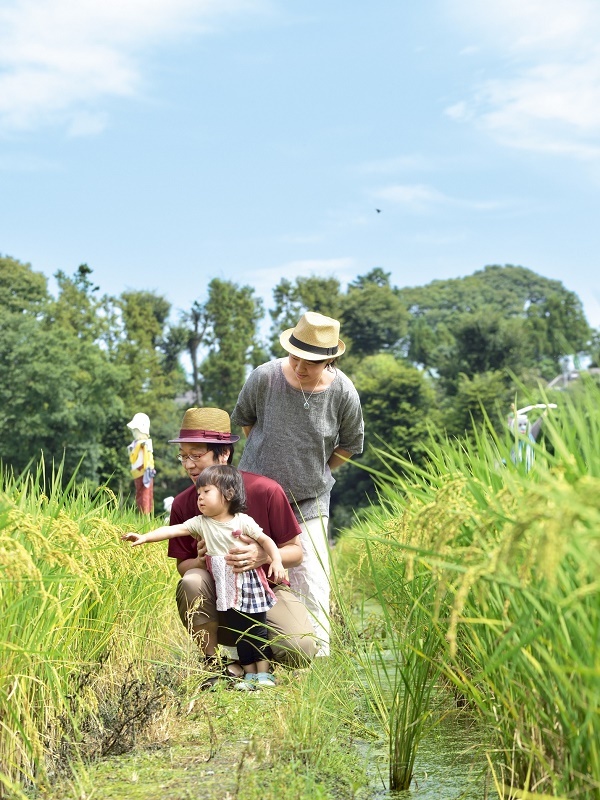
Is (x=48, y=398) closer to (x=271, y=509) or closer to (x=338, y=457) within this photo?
(x=338, y=457)

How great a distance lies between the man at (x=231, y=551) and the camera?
4582mm

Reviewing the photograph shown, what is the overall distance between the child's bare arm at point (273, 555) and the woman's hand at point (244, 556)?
0.04m

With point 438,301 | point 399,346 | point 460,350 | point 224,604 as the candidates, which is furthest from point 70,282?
point 438,301

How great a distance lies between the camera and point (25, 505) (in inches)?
159

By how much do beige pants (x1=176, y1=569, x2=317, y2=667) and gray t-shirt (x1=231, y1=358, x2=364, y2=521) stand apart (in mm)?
553

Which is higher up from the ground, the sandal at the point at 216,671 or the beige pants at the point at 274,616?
the beige pants at the point at 274,616

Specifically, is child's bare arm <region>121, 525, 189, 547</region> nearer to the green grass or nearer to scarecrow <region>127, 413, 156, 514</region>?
the green grass

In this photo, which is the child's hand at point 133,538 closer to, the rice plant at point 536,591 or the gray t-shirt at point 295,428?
the gray t-shirt at point 295,428

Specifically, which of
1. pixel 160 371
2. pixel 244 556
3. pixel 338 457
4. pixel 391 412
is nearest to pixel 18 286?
pixel 160 371

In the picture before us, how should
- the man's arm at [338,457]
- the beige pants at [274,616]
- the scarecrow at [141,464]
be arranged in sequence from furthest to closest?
the scarecrow at [141,464] < the man's arm at [338,457] < the beige pants at [274,616]

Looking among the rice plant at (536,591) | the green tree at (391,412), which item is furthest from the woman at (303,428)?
the green tree at (391,412)

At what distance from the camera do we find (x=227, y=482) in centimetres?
452

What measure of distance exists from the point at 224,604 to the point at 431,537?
2311 mm

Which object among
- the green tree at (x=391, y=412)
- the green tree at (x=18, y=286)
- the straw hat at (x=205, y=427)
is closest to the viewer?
the straw hat at (x=205, y=427)
